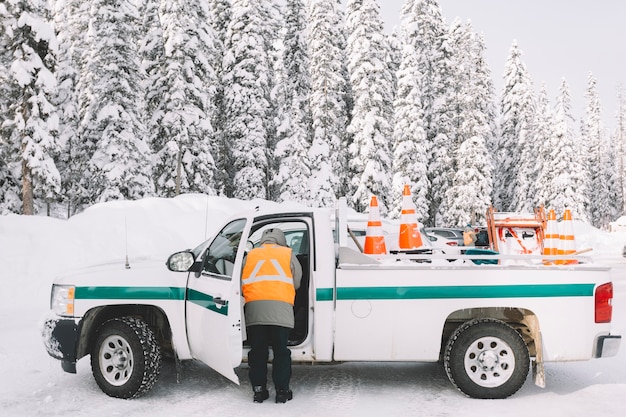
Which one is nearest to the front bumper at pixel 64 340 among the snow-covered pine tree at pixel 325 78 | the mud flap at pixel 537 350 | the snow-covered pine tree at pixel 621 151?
the mud flap at pixel 537 350

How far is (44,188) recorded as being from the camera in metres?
28.2

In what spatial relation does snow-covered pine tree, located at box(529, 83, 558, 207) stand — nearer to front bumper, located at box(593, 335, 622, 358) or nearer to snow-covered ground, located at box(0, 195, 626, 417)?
snow-covered ground, located at box(0, 195, 626, 417)

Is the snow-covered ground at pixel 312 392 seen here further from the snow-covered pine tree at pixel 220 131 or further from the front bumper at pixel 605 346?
the snow-covered pine tree at pixel 220 131

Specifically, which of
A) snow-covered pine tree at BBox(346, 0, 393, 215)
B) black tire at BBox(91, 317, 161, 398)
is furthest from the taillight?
snow-covered pine tree at BBox(346, 0, 393, 215)

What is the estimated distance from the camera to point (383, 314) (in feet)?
20.4

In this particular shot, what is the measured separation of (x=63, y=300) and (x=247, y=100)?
33.7 m

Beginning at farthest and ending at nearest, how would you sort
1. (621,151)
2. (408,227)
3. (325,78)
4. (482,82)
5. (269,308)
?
(621,151)
(482,82)
(325,78)
(408,227)
(269,308)

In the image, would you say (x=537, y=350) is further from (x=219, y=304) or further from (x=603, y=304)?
(x=219, y=304)

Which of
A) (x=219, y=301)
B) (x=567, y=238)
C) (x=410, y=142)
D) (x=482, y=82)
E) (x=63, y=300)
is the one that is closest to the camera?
(x=219, y=301)

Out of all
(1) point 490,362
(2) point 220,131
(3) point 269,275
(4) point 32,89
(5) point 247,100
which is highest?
(5) point 247,100

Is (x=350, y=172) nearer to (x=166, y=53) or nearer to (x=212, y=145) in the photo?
(x=212, y=145)

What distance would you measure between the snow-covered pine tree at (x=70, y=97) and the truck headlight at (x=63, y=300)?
32.4 meters

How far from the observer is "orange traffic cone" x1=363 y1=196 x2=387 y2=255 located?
23.2 ft

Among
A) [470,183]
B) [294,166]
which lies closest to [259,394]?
[294,166]
